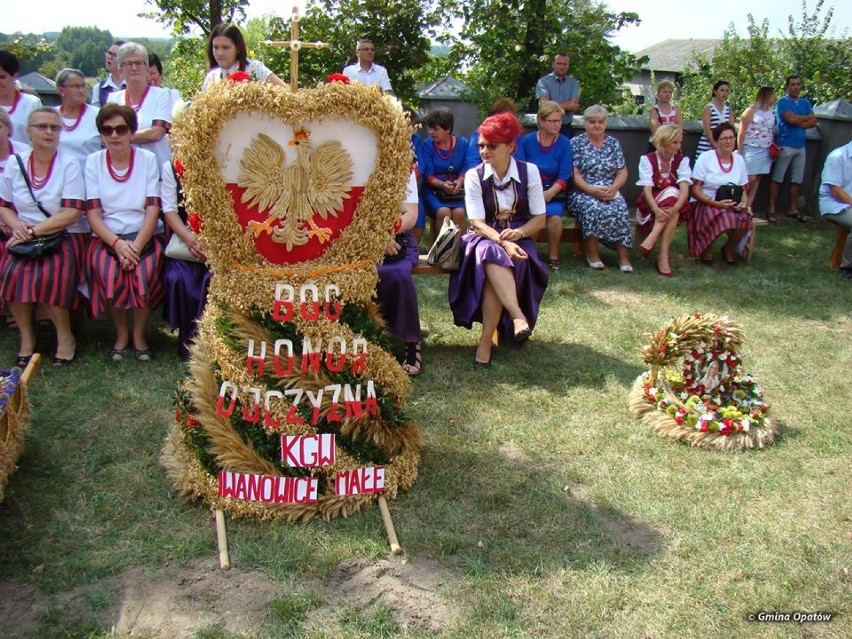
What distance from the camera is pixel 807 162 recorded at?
10.3 metres

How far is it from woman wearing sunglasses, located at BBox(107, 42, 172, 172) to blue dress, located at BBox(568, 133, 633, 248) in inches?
157

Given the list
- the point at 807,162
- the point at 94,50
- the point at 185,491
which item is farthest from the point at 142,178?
the point at 94,50

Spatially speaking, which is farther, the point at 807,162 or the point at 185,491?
the point at 807,162

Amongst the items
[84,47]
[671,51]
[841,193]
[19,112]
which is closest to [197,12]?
[19,112]

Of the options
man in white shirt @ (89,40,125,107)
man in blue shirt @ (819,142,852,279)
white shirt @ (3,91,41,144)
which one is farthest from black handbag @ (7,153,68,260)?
man in blue shirt @ (819,142,852,279)

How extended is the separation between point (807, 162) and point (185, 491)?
9753 mm

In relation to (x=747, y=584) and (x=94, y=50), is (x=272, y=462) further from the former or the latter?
(x=94, y=50)

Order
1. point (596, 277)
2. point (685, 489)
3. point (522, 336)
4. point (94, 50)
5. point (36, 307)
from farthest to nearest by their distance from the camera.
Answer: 1. point (94, 50)
2. point (596, 277)
3. point (36, 307)
4. point (522, 336)
5. point (685, 489)

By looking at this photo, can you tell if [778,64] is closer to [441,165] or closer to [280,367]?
[441,165]

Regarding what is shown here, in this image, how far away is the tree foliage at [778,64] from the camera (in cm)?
1212

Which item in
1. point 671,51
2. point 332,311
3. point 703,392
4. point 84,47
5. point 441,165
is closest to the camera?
point 332,311

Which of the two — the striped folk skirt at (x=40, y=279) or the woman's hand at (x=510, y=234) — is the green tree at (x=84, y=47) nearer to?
the striped folk skirt at (x=40, y=279)

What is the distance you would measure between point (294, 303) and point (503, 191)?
2397 mm

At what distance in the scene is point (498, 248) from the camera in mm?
5133
